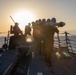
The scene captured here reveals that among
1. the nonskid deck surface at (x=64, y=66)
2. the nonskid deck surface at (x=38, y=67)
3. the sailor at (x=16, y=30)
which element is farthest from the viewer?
the sailor at (x=16, y=30)

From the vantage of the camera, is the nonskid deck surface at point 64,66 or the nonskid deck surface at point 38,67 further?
the nonskid deck surface at point 64,66

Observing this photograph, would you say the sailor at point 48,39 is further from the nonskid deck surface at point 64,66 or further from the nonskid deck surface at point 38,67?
the nonskid deck surface at point 64,66

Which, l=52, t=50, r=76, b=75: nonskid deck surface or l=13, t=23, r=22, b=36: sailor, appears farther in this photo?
l=13, t=23, r=22, b=36: sailor

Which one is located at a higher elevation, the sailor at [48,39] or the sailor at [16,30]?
the sailor at [16,30]

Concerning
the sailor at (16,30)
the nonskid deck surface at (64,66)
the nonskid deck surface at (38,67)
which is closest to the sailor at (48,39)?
the nonskid deck surface at (38,67)

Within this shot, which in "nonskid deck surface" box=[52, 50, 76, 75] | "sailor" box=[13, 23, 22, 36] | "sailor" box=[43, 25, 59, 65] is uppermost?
"sailor" box=[13, 23, 22, 36]

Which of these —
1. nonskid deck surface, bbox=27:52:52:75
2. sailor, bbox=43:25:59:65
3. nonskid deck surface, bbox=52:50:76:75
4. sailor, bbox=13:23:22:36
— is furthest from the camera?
sailor, bbox=13:23:22:36

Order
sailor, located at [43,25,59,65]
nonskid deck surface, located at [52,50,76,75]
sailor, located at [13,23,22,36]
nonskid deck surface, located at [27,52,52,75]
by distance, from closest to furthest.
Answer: nonskid deck surface, located at [27,52,52,75], nonskid deck surface, located at [52,50,76,75], sailor, located at [43,25,59,65], sailor, located at [13,23,22,36]

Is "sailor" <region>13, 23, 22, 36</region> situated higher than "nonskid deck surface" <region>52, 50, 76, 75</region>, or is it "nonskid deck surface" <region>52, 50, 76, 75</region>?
"sailor" <region>13, 23, 22, 36</region>

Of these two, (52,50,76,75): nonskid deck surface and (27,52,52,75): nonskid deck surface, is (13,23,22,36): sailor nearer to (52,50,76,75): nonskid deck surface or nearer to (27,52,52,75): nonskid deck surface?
(27,52,52,75): nonskid deck surface

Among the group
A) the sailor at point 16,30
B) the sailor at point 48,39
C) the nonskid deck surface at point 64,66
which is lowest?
the nonskid deck surface at point 64,66

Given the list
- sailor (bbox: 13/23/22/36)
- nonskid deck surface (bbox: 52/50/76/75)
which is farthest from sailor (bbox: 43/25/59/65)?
sailor (bbox: 13/23/22/36)

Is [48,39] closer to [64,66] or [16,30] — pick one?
[64,66]

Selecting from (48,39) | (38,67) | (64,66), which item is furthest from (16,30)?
(48,39)
